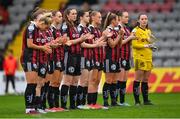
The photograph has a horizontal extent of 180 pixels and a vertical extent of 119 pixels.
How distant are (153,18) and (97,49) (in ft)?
46.0

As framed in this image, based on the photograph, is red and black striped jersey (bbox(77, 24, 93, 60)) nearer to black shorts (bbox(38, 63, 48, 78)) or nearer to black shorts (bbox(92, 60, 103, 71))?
black shorts (bbox(92, 60, 103, 71))

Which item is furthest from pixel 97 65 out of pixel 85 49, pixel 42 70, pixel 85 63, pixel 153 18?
pixel 153 18

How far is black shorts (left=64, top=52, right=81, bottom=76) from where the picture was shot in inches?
709

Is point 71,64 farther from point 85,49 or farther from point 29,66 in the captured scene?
point 29,66

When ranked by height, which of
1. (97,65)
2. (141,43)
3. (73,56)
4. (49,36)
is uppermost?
(49,36)

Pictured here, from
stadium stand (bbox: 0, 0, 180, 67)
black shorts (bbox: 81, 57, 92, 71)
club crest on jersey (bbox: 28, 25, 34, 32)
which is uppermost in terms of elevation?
stadium stand (bbox: 0, 0, 180, 67)

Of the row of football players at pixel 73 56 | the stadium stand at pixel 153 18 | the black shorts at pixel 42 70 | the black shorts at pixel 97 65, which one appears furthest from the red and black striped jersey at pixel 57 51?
the stadium stand at pixel 153 18

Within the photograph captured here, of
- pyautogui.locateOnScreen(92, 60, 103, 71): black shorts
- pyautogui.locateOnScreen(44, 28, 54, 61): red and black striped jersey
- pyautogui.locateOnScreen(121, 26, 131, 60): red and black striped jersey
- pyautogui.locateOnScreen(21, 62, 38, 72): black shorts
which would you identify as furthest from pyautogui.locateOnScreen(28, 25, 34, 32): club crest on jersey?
pyautogui.locateOnScreen(121, 26, 131, 60): red and black striped jersey

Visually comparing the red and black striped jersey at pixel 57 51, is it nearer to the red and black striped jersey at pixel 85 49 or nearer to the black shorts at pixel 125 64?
the red and black striped jersey at pixel 85 49

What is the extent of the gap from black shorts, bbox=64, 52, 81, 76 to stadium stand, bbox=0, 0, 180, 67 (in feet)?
40.4

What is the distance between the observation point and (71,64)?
18016 millimetres

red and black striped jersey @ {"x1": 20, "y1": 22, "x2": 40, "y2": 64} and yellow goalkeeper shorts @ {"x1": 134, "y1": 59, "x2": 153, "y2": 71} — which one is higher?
red and black striped jersey @ {"x1": 20, "y1": 22, "x2": 40, "y2": 64}

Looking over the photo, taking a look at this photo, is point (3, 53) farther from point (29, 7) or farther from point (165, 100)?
point (165, 100)

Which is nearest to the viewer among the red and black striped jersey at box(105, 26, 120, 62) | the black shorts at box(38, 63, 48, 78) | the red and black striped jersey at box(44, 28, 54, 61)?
the black shorts at box(38, 63, 48, 78)
